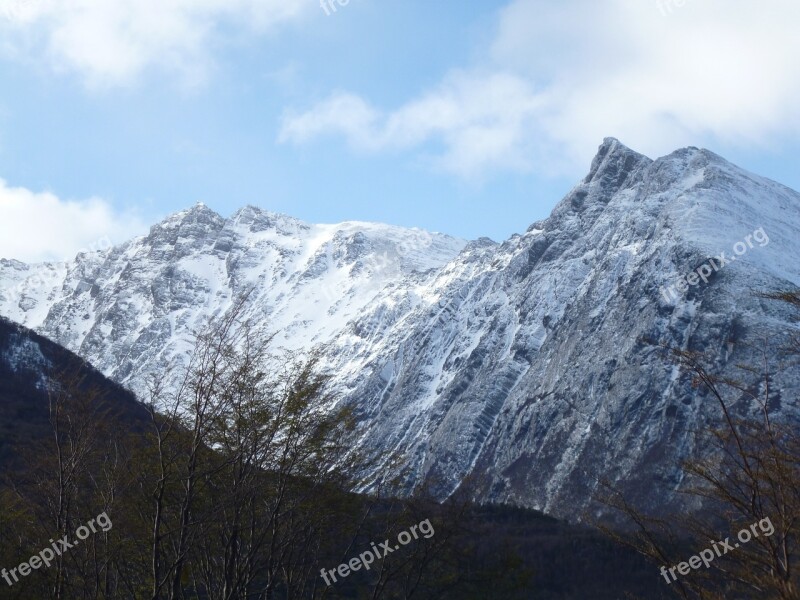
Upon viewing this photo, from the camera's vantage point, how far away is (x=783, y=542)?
47.8 feet

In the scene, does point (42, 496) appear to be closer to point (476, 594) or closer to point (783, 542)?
point (476, 594)

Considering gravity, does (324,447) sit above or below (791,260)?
below

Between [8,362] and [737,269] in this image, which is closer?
[8,362]

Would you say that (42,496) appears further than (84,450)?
Yes

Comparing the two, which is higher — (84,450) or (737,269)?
(737,269)

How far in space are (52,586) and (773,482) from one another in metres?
19.0

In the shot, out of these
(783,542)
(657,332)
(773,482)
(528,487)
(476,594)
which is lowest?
(783,542)

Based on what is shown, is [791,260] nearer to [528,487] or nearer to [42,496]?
[528,487]

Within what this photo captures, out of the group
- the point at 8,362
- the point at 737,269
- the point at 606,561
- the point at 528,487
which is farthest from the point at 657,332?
the point at 8,362

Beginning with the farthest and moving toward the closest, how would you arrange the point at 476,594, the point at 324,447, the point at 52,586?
1. the point at 476,594
2. the point at 52,586
3. the point at 324,447

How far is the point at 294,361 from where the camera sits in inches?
869

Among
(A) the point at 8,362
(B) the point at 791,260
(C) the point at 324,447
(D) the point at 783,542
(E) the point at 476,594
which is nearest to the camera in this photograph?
(D) the point at 783,542

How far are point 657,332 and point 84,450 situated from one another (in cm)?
16257

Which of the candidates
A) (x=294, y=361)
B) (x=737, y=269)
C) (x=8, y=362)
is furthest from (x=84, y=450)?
(x=737, y=269)
